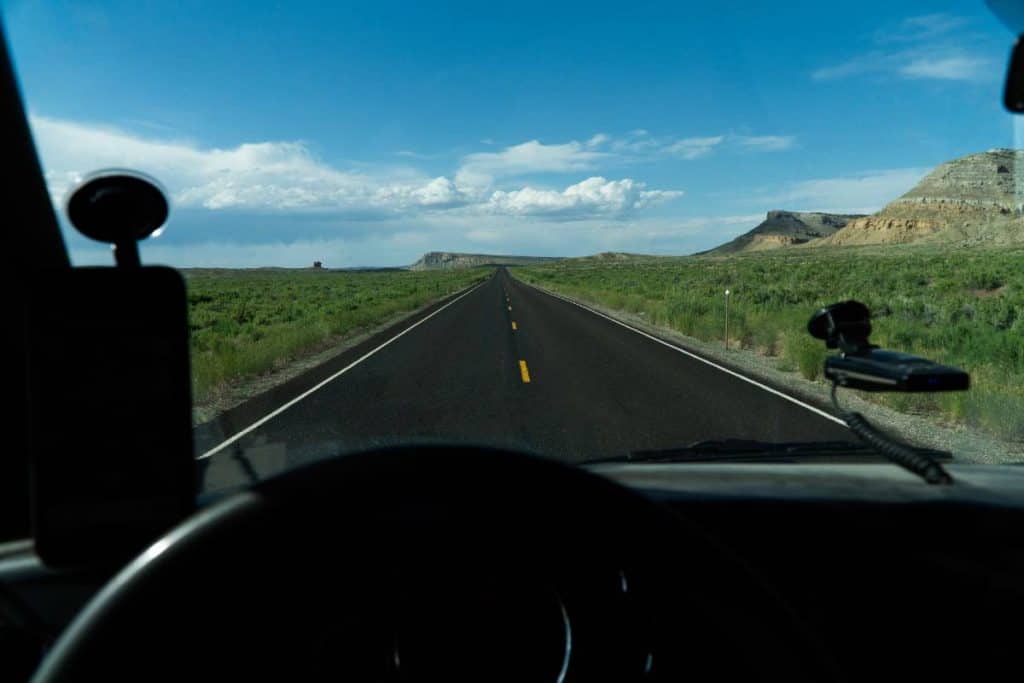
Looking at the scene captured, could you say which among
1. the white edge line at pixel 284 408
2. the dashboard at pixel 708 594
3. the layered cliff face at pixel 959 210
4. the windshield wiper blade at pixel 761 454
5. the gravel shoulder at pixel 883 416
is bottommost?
the gravel shoulder at pixel 883 416

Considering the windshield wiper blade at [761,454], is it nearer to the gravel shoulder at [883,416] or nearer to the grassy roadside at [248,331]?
the gravel shoulder at [883,416]

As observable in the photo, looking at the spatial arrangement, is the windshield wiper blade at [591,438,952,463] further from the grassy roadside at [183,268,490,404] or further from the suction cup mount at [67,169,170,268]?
the grassy roadside at [183,268,490,404]

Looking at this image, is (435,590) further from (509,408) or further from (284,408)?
(284,408)

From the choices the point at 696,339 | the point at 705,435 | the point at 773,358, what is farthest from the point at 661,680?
the point at 696,339

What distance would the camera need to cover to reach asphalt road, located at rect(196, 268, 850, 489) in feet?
25.4

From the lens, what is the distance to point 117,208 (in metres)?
1.94

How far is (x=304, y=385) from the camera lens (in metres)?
12.5

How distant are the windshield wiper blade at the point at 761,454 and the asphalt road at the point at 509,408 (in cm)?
188

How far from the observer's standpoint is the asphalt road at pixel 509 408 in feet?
25.4

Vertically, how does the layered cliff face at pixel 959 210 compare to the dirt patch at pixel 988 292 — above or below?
above

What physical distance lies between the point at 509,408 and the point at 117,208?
25.4 feet

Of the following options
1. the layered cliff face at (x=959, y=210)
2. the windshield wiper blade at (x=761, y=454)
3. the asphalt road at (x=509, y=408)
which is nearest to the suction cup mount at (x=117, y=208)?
the asphalt road at (x=509, y=408)

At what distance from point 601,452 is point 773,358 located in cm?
943

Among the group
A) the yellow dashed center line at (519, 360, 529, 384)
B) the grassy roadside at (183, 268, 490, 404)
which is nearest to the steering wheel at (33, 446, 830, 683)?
the grassy roadside at (183, 268, 490, 404)
